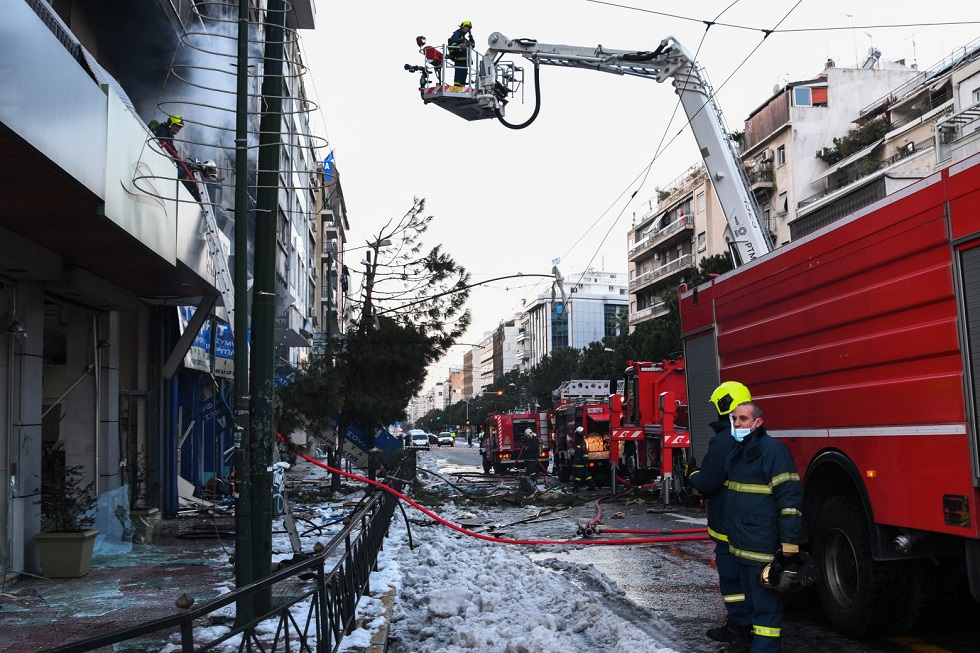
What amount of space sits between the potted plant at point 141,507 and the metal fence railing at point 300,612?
448 cm

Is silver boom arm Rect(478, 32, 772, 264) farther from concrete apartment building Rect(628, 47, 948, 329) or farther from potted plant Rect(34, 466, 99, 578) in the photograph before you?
concrete apartment building Rect(628, 47, 948, 329)

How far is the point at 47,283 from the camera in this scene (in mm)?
10289

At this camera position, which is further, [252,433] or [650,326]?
[650,326]

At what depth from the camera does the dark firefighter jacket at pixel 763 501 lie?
5.57 metres

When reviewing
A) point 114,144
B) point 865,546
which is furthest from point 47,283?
point 865,546

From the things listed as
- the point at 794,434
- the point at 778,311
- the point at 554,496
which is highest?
the point at 778,311

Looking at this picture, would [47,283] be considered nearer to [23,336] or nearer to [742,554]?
[23,336]

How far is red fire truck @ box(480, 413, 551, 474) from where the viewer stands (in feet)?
113

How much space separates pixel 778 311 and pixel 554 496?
14.2 meters

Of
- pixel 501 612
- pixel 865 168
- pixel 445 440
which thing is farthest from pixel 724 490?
pixel 445 440

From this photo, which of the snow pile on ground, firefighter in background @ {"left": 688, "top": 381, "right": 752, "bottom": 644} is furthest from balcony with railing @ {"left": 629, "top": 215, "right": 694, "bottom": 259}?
firefighter in background @ {"left": 688, "top": 381, "right": 752, "bottom": 644}

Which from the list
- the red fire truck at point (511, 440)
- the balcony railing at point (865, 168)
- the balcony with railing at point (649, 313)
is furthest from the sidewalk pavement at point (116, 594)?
the balcony with railing at point (649, 313)

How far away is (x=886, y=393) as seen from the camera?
6.07 metres

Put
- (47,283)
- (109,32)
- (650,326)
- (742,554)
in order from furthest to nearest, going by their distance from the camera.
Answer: (650,326) < (109,32) < (47,283) < (742,554)
